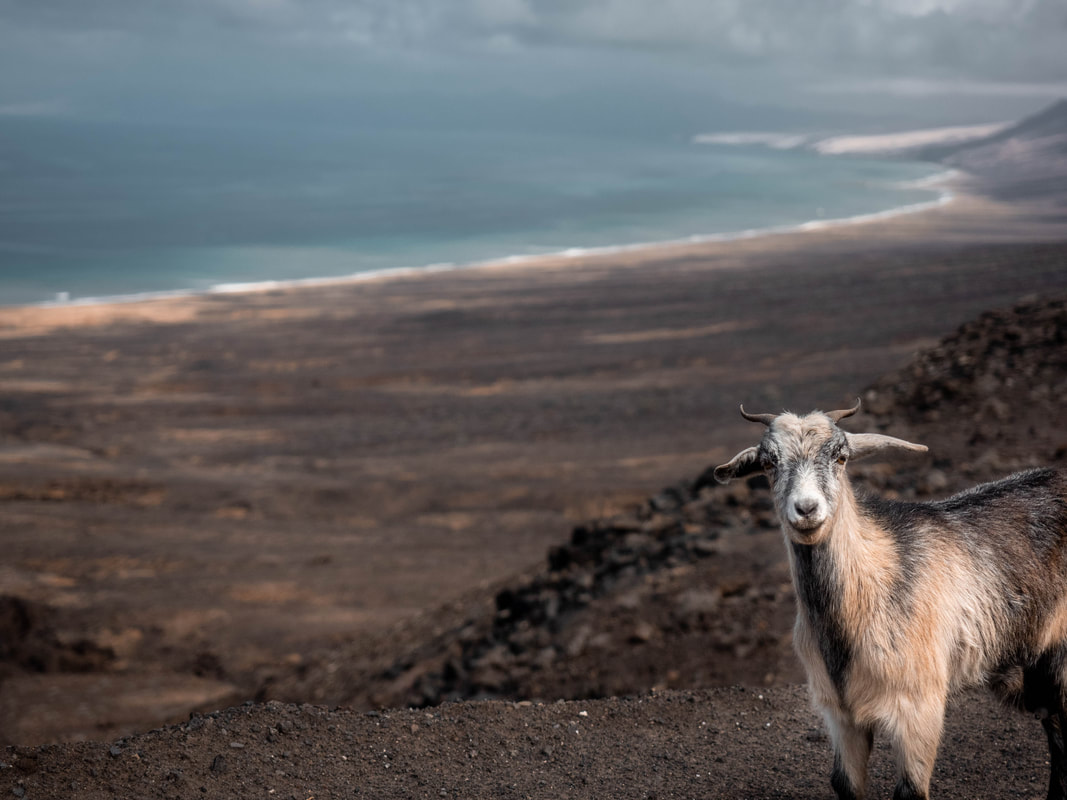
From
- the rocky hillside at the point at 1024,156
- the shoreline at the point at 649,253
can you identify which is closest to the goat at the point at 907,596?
the shoreline at the point at 649,253

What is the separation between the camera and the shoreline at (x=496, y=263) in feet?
199

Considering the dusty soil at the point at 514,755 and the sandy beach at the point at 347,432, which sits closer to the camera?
the dusty soil at the point at 514,755

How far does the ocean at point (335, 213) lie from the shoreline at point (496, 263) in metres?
0.78

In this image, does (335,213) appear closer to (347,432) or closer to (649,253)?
(649,253)

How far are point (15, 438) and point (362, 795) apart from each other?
27.3 m

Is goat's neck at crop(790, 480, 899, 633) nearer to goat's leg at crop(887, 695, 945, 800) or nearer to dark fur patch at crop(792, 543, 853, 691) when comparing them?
dark fur patch at crop(792, 543, 853, 691)

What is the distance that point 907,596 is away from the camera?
19.0ft

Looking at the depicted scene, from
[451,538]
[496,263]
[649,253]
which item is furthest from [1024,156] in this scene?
[451,538]

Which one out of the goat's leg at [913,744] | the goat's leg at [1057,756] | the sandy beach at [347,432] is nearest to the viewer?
the goat's leg at [913,744]

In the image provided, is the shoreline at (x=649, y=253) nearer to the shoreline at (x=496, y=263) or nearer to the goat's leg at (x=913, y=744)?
the shoreline at (x=496, y=263)

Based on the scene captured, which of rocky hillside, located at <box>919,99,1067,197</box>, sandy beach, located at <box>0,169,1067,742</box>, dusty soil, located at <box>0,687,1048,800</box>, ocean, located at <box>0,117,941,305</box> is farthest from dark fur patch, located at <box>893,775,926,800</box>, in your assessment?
rocky hillside, located at <box>919,99,1067,197</box>

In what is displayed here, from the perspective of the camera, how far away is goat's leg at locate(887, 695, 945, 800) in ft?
18.3

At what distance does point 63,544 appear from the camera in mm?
21469

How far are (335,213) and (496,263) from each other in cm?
4617
